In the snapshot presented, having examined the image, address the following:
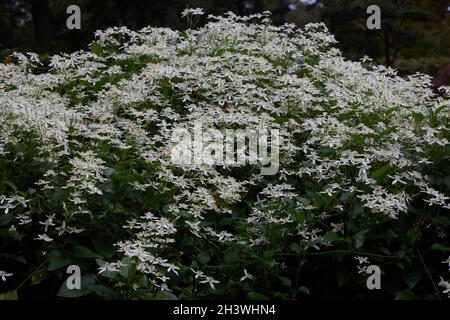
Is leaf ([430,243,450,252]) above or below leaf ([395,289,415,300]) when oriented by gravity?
above

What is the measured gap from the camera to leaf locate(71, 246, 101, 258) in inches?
82.4

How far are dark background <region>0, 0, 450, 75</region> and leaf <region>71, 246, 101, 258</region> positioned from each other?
833 cm

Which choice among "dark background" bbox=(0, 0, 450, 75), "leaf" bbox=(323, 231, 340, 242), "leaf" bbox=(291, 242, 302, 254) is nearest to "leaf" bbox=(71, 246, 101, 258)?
"leaf" bbox=(291, 242, 302, 254)

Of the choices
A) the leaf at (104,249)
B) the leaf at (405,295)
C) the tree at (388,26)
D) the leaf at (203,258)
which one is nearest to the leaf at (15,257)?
the leaf at (104,249)

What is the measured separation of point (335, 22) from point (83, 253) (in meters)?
9.32

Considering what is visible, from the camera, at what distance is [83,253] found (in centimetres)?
210

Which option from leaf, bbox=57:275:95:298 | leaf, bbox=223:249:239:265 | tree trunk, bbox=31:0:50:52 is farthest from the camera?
tree trunk, bbox=31:0:50:52

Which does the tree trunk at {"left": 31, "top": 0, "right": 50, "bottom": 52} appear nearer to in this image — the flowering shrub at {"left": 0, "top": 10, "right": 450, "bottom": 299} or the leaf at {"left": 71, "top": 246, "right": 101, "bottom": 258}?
the flowering shrub at {"left": 0, "top": 10, "right": 450, "bottom": 299}

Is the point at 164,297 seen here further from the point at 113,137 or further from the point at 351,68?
the point at 351,68

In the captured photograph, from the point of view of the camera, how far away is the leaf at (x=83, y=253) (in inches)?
82.4

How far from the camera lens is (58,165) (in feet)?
7.84

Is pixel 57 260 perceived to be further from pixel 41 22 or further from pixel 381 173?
pixel 41 22
